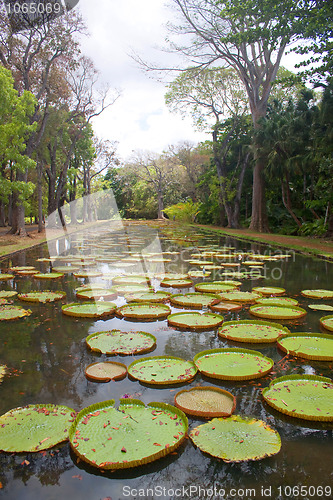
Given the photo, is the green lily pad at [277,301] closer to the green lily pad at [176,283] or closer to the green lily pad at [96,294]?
the green lily pad at [176,283]

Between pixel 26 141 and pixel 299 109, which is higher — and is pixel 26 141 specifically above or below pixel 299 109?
below

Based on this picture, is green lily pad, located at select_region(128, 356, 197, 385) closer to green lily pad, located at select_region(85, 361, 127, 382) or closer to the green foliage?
green lily pad, located at select_region(85, 361, 127, 382)

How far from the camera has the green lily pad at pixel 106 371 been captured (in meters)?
2.37

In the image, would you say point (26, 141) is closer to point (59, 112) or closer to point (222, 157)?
point (59, 112)

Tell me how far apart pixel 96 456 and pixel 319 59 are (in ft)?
40.5

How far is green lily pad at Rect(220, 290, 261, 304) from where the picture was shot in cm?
439

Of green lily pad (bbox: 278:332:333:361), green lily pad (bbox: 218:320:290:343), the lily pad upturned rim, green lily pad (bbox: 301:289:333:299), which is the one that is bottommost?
green lily pad (bbox: 301:289:333:299)

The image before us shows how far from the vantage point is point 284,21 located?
10453mm

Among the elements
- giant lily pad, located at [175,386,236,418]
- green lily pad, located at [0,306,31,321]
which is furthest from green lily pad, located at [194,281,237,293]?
giant lily pad, located at [175,386,236,418]

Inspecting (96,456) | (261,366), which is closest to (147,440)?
(96,456)

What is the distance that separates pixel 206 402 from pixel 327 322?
2059mm

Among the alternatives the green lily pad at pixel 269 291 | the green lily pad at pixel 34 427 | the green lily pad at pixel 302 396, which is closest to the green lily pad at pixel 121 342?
the green lily pad at pixel 34 427

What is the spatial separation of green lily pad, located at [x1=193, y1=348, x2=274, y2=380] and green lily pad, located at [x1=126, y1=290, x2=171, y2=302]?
1.76 meters

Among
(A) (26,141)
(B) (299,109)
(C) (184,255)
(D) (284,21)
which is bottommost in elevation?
(C) (184,255)
